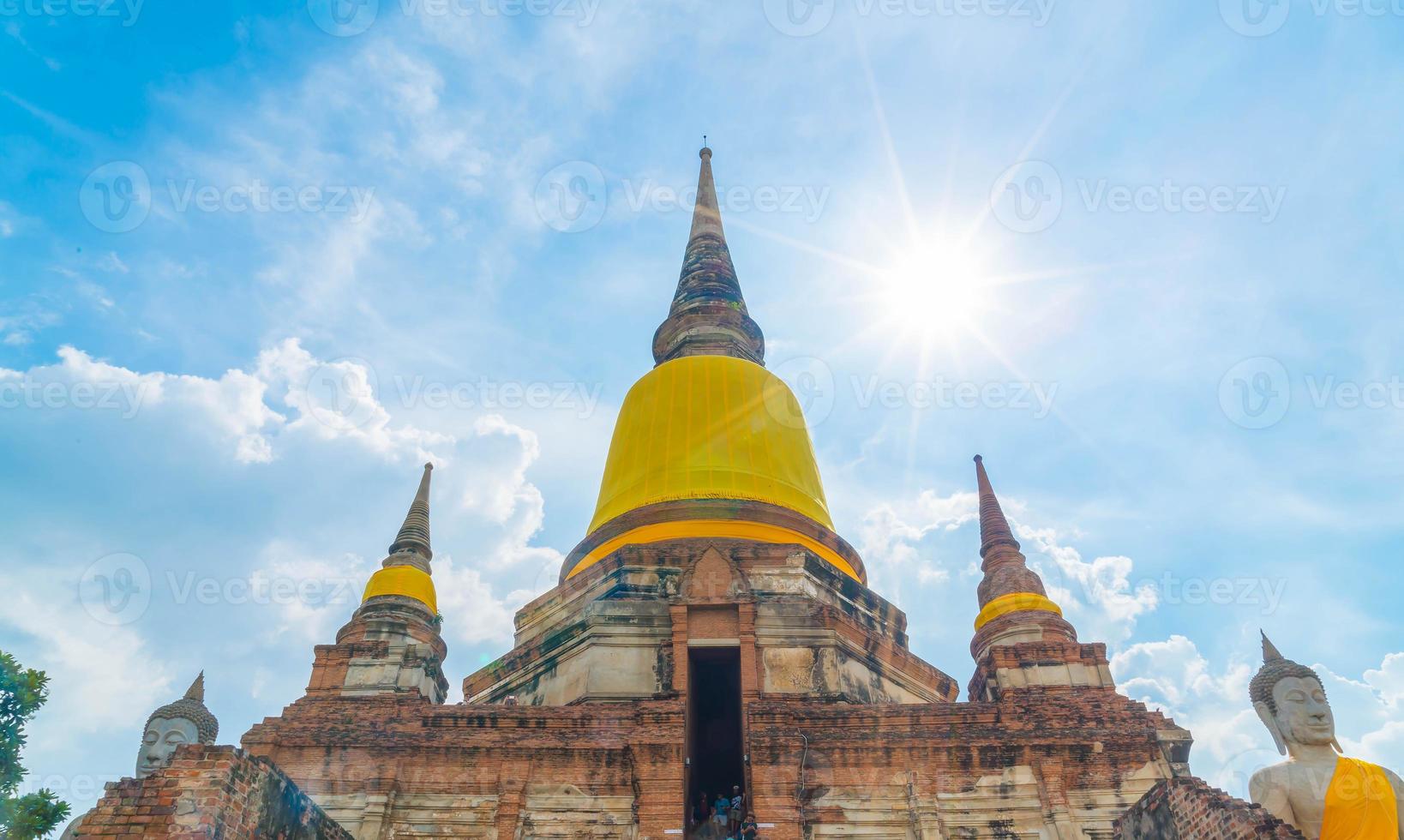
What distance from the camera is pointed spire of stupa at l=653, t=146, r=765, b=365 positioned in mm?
25672

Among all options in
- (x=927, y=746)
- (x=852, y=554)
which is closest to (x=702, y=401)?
(x=852, y=554)

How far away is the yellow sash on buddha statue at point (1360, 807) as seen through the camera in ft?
28.4

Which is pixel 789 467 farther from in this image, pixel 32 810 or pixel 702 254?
pixel 32 810

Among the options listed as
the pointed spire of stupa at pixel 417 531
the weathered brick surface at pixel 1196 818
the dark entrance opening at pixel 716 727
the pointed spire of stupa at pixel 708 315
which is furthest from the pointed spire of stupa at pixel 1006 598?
the pointed spire of stupa at pixel 417 531

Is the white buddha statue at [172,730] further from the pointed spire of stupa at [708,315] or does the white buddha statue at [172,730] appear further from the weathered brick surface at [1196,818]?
the pointed spire of stupa at [708,315]

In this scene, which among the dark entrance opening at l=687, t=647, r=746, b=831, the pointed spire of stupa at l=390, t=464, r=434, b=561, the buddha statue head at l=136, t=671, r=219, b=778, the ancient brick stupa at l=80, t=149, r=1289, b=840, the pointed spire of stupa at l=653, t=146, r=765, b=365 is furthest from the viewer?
the pointed spire of stupa at l=653, t=146, r=765, b=365

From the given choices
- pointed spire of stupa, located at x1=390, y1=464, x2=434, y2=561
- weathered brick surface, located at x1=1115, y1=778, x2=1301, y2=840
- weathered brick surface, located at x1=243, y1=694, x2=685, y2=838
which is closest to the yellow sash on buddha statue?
weathered brick surface, located at x1=1115, y1=778, x2=1301, y2=840

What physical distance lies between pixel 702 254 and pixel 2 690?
21.1 m

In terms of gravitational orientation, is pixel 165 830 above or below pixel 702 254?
below

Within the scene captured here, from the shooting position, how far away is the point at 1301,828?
9.09 m

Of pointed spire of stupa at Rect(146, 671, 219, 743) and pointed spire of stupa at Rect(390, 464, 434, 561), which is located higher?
pointed spire of stupa at Rect(390, 464, 434, 561)

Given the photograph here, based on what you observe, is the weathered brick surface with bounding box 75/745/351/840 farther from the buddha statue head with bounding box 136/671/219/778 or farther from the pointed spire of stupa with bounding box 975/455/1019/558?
the pointed spire of stupa with bounding box 975/455/1019/558

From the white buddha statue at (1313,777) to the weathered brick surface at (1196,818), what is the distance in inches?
11.3

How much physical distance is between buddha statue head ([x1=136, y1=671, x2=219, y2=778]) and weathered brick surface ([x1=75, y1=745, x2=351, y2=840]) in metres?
3.32
